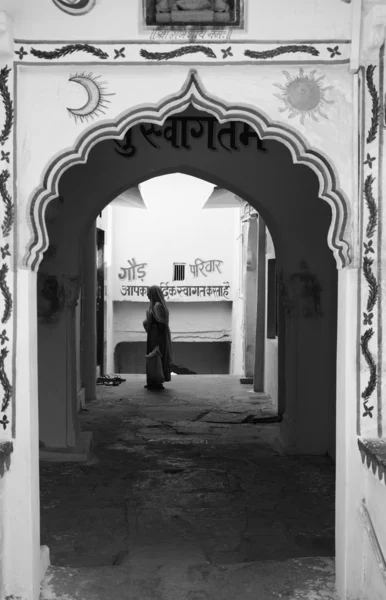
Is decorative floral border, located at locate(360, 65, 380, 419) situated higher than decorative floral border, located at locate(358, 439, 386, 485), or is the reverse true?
decorative floral border, located at locate(360, 65, 380, 419)

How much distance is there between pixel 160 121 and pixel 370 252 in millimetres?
1150

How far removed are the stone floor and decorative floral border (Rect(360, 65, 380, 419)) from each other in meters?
1.08

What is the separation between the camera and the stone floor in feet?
11.0

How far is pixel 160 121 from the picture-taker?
3.06 metres

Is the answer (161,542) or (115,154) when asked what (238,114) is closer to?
(161,542)

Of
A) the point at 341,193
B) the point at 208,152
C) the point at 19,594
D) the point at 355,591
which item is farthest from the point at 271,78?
the point at 208,152

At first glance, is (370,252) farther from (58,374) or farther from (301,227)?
(58,374)

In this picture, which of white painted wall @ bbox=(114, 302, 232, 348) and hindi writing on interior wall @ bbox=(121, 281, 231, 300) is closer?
hindi writing on interior wall @ bbox=(121, 281, 231, 300)

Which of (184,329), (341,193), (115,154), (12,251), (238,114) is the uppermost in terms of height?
(115,154)

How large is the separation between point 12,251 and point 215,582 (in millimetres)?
1964

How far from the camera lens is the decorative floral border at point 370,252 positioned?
9.73 ft

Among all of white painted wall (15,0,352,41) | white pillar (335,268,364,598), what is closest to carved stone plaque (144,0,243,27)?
white painted wall (15,0,352,41)

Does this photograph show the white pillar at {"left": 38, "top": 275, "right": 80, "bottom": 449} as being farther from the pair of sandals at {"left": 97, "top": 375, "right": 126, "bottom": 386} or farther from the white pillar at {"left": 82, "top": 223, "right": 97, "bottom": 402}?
the pair of sandals at {"left": 97, "top": 375, "right": 126, "bottom": 386}

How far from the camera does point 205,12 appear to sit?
9.73ft
